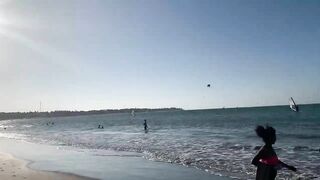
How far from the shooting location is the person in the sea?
295 inches

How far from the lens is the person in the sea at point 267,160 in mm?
7488

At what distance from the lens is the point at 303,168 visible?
18234 mm

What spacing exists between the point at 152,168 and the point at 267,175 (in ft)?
37.6

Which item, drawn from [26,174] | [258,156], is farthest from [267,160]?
[26,174]

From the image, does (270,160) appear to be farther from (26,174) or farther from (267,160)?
(26,174)

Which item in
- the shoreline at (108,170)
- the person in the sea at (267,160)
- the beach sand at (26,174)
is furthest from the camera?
the beach sand at (26,174)

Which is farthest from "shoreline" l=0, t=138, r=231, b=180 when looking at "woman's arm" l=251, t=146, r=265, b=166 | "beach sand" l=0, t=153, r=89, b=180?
"woman's arm" l=251, t=146, r=265, b=166

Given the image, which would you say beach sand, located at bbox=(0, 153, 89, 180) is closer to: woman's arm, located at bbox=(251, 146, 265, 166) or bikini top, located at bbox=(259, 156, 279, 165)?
woman's arm, located at bbox=(251, 146, 265, 166)

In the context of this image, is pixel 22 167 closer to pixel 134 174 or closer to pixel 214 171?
pixel 134 174

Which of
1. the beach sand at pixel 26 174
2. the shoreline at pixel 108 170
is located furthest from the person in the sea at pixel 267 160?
the beach sand at pixel 26 174

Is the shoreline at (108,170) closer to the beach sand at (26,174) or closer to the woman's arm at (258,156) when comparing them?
the beach sand at (26,174)

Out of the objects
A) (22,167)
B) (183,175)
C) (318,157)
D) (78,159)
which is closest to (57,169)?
(22,167)

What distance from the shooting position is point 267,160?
752 centimetres

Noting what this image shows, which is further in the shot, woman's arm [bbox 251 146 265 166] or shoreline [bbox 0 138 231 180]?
shoreline [bbox 0 138 231 180]
